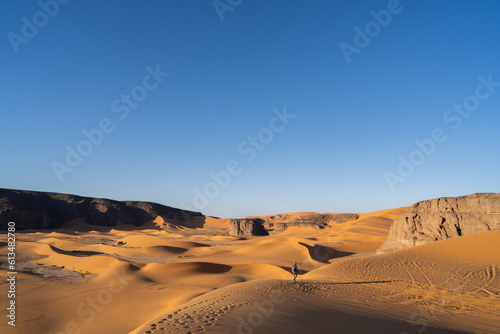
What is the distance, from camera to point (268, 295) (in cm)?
852

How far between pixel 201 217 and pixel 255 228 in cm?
4249

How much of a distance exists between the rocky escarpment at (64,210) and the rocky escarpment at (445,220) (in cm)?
5155

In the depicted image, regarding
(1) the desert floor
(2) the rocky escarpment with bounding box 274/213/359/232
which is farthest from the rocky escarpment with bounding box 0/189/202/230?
(2) the rocky escarpment with bounding box 274/213/359/232

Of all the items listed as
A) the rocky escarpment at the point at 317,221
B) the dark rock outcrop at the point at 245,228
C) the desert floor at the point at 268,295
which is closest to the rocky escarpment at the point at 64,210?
the dark rock outcrop at the point at 245,228

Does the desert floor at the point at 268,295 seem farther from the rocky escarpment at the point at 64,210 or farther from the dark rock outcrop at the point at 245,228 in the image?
the rocky escarpment at the point at 64,210

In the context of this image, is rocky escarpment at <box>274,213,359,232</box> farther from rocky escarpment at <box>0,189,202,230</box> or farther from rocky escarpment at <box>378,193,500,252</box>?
rocky escarpment at <box>378,193,500,252</box>

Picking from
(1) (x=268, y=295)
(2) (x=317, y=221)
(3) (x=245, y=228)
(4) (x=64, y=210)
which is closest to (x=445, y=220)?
(1) (x=268, y=295)

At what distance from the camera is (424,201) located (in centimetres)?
1997

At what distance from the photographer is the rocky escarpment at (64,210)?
44.0 m

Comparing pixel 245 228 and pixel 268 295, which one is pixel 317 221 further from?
pixel 268 295

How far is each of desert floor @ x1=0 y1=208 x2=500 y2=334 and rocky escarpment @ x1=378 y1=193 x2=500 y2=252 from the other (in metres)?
1.01

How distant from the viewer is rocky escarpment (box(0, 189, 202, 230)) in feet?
144

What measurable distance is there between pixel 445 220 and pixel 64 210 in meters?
58.4

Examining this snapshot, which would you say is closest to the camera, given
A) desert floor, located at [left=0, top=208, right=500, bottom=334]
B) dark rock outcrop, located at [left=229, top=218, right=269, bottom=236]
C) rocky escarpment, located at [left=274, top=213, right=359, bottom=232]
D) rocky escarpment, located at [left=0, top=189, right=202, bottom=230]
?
desert floor, located at [left=0, top=208, right=500, bottom=334]
